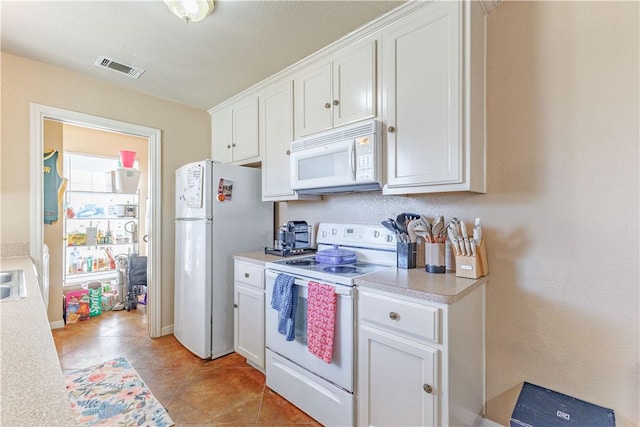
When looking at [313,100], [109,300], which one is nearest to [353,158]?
[313,100]

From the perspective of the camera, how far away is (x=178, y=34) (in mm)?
1951

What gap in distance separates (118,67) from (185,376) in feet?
8.31

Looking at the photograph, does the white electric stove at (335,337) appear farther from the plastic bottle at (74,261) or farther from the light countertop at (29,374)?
the plastic bottle at (74,261)

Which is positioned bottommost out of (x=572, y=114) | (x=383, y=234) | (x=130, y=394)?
(x=130, y=394)

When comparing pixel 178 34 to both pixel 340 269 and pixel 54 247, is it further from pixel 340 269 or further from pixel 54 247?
pixel 54 247

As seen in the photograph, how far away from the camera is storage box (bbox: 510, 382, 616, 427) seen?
1263 millimetres

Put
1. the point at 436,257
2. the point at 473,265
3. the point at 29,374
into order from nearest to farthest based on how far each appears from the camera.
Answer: the point at 29,374, the point at 473,265, the point at 436,257

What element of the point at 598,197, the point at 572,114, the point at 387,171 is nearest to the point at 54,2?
the point at 387,171

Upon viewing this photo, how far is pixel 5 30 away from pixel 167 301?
2.45 meters

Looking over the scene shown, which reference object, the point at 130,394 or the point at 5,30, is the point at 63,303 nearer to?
the point at 130,394

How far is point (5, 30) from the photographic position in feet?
6.31

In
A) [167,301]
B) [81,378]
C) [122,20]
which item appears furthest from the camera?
[167,301]

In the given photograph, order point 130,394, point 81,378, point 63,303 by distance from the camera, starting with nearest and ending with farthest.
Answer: point 130,394
point 81,378
point 63,303

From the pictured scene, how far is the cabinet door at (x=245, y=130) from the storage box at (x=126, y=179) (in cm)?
207
